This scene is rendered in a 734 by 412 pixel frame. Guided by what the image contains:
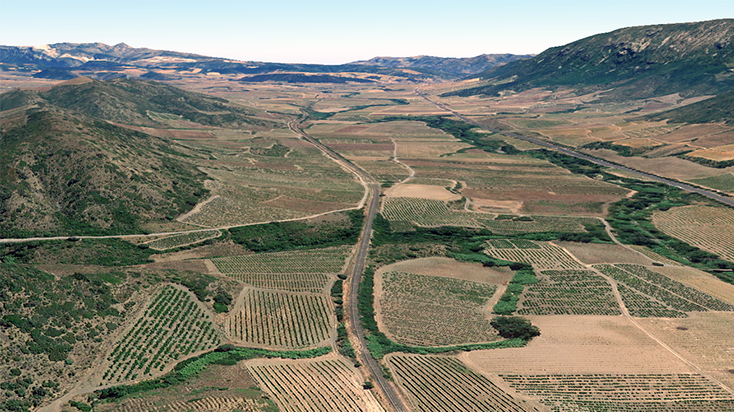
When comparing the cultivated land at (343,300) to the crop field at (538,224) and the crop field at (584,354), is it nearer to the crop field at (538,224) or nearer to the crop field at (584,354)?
the crop field at (584,354)

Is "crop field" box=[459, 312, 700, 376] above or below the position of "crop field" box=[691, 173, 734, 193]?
below

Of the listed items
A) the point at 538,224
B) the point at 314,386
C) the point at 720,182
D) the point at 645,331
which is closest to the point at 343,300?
the point at 314,386

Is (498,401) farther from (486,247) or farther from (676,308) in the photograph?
(486,247)

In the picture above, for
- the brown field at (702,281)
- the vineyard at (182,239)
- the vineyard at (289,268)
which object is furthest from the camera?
the vineyard at (182,239)

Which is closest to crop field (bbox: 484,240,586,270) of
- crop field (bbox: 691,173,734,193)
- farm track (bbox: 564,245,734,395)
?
farm track (bbox: 564,245,734,395)

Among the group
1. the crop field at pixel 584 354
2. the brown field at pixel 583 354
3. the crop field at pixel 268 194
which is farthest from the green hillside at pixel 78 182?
the brown field at pixel 583 354

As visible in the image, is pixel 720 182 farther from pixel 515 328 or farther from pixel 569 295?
pixel 515 328

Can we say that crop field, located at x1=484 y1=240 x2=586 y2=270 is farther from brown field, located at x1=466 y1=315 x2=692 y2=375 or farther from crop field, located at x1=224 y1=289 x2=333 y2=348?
crop field, located at x1=224 y1=289 x2=333 y2=348
